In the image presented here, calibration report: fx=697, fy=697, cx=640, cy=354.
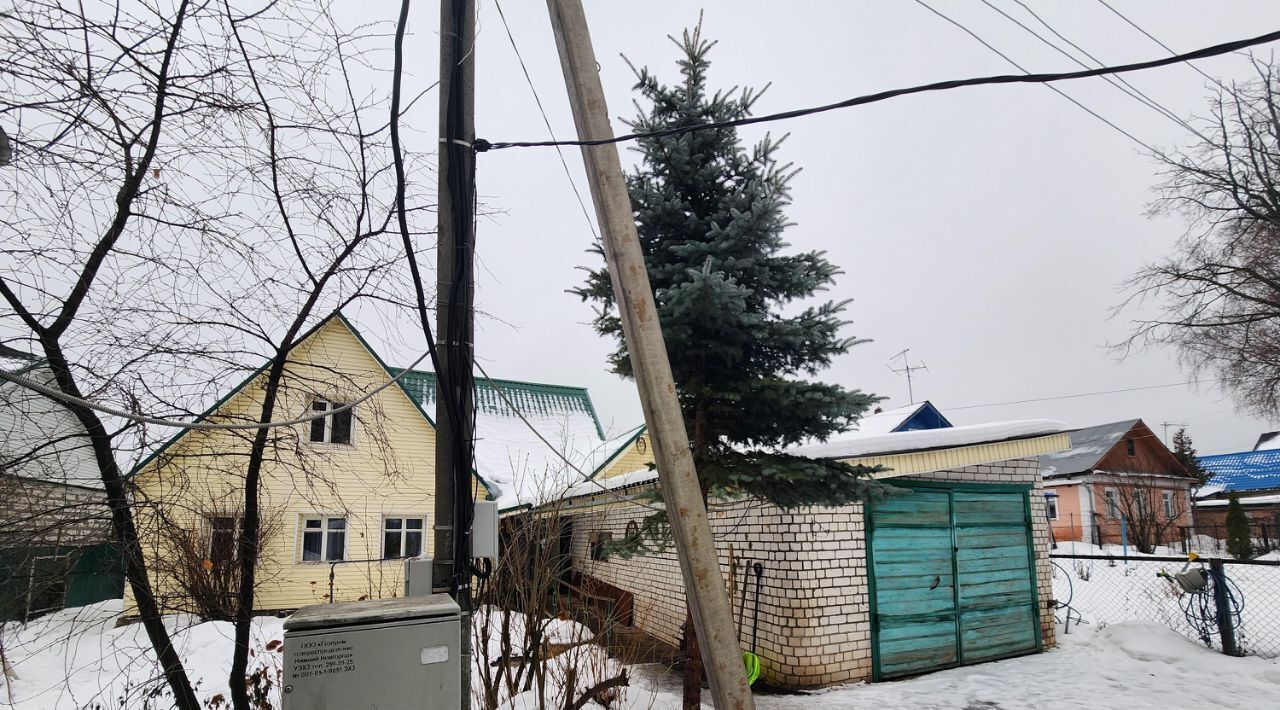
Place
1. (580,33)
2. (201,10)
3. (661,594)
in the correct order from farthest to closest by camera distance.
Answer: (661,594) < (201,10) < (580,33)

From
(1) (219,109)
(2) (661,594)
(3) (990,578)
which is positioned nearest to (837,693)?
(3) (990,578)

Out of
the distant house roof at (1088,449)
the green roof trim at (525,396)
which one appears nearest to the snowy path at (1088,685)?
the green roof trim at (525,396)

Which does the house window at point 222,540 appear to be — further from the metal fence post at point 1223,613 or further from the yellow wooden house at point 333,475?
the metal fence post at point 1223,613

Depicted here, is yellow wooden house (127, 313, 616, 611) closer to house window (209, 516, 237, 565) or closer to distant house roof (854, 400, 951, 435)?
house window (209, 516, 237, 565)

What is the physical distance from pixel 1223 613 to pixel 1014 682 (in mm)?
3263

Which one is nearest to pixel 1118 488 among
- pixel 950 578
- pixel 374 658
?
pixel 950 578

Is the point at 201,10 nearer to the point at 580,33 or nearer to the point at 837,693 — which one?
the point at 580,33

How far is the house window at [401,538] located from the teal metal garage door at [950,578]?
12.1 metres

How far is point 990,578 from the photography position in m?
9.06

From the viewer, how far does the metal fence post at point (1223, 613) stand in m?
8.58

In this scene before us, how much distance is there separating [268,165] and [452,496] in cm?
276

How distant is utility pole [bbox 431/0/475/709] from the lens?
11.2ft

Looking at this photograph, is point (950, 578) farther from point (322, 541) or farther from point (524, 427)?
point (524, 427)

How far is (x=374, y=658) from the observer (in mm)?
2840
